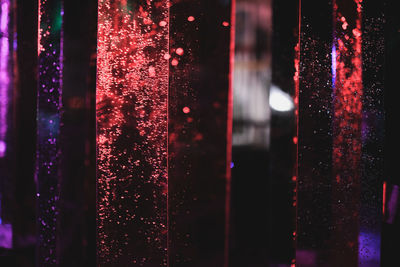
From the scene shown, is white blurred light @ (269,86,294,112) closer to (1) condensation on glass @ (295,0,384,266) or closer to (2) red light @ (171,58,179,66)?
(1) condensation on glass @ (295,0,384,266)

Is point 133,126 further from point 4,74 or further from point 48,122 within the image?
point 4,74

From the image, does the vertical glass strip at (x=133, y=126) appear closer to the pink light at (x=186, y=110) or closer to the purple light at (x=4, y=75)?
the pink light at (x=186, y=110)

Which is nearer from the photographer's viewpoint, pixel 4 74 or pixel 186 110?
pixel 186 110

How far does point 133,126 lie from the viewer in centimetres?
66

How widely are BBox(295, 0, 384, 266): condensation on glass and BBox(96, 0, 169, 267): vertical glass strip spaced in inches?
15.2

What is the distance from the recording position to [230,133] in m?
0.62

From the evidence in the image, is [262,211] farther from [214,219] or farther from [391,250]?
[391,250]

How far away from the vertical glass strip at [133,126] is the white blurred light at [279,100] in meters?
0.28

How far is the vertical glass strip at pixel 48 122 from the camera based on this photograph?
2.26ft

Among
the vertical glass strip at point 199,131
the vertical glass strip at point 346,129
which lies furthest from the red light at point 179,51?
the vertical glass strip at point 346,129

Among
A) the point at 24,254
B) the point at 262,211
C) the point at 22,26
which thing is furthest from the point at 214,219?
the point at 22,26

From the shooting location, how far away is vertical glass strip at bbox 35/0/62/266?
0.69 metres

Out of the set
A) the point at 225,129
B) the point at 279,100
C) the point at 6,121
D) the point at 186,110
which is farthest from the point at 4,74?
the point at 279,100

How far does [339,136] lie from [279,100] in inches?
8.8
